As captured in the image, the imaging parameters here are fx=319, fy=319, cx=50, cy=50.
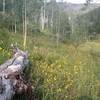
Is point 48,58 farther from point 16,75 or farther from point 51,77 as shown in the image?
point 16,75

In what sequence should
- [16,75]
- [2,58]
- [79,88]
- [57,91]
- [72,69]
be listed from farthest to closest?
[72,69], [2,58], [79,88], [57,91], [16,75]

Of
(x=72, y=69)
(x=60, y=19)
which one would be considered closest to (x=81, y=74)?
(x=72, y=69)

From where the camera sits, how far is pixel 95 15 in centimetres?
7494

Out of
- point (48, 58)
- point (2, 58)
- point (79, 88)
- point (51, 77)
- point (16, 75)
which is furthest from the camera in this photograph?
point (48, 58)

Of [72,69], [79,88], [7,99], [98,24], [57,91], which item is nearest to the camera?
[7,99]

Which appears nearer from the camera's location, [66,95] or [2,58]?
[66,95]

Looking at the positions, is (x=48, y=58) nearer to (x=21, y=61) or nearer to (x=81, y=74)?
(x=81, y=74)

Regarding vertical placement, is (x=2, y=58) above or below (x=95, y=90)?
above

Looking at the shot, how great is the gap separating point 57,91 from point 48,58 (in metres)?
3.98

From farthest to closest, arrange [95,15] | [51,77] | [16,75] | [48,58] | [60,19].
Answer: [95,15] → [60,19] → [48,58] → [51,77] → [16,75]

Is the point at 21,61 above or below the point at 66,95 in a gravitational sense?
above

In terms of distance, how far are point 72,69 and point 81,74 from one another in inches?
29.1

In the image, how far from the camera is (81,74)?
7258mm

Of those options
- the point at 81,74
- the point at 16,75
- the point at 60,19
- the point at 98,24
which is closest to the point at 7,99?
the point at 16,75
